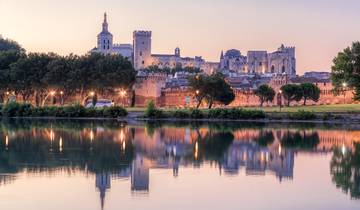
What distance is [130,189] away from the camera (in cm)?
1805

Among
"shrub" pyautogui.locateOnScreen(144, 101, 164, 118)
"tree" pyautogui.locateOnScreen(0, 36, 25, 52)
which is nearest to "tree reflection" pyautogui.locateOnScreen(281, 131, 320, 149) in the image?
"shrub" pyautogui.locateOnScreen(144, 101, 164, 118)

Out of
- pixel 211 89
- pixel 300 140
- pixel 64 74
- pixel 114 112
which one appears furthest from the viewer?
pixel 64 74

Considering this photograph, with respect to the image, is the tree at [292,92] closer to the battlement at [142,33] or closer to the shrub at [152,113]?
the shrub at [152,113]

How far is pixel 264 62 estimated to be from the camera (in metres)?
189

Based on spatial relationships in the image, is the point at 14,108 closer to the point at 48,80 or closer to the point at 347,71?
the point at 48,80

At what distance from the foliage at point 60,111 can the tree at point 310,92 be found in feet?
101

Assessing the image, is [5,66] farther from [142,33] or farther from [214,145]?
[142,33]

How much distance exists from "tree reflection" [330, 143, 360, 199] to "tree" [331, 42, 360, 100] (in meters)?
32.2

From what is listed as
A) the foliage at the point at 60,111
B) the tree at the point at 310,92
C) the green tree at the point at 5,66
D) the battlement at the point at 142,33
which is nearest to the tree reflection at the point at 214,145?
the foliage at the point at 60,111

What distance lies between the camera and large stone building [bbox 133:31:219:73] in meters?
170

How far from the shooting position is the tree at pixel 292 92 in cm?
8231

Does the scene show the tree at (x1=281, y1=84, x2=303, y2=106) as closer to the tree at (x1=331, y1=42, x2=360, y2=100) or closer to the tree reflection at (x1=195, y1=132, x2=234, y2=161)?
the tree at (x1=331, y1=42, x2=360, y2=100)

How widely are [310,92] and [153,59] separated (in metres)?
100

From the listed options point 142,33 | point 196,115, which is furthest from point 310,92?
point 142,33
